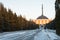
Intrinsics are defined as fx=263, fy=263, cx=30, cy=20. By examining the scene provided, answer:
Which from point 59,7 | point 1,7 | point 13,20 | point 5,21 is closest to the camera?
point 59,7

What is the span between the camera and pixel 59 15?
1978 inches

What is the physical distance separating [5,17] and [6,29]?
4.61m

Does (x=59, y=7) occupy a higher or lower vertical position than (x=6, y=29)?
higher

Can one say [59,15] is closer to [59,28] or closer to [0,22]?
[59,28]

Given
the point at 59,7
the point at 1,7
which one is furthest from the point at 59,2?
the point at 1,7

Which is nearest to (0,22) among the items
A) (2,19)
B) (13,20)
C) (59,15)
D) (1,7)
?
(2,19)

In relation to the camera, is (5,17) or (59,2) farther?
(5,17)

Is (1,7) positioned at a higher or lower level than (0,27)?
higher

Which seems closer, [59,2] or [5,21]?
[59,2]

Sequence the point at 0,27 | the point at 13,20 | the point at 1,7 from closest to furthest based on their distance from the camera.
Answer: the point at 0,27 → the point at 1,7 → the point at 13,20

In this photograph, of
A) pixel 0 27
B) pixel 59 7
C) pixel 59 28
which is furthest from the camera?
pixel 0 27

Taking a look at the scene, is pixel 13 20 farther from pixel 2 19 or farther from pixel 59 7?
pixel 59 7

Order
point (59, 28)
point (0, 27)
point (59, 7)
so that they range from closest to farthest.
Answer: point (59, 28) < point (59, 7) < point (0, 27)

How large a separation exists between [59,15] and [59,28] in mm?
3183
